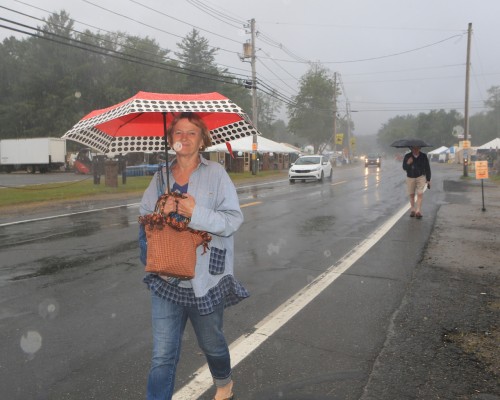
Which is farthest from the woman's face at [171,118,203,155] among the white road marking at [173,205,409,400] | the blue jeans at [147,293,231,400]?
the white road marking at [173,205,409,400]

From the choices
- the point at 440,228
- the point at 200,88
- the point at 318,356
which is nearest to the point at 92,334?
the point at 318,356

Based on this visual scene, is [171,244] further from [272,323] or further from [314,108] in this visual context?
[314,108]

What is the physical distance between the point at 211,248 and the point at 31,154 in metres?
40.6

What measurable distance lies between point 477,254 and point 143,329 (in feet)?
18.3

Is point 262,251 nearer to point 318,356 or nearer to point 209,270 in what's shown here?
point 318,356

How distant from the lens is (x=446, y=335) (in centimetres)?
397

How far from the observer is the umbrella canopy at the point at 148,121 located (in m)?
2.57

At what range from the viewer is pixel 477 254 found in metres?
7.27

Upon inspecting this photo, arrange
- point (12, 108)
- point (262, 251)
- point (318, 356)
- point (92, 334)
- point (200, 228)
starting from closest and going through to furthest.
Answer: point (200, 228), point (318, 356), point (92, 334), point (262, 251), point (12, 108)

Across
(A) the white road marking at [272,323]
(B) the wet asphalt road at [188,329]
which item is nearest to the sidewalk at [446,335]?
(B) the wet asphalt road at [188,329]

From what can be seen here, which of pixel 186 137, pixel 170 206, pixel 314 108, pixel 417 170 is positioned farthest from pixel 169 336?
pixel 314 108

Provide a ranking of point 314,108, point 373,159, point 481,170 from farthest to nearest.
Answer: point 314,108 < point 373,159 < point 481,170

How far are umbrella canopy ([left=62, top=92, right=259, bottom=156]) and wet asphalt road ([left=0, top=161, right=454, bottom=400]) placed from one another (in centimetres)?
167

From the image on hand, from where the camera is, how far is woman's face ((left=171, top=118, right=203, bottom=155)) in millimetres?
2602
